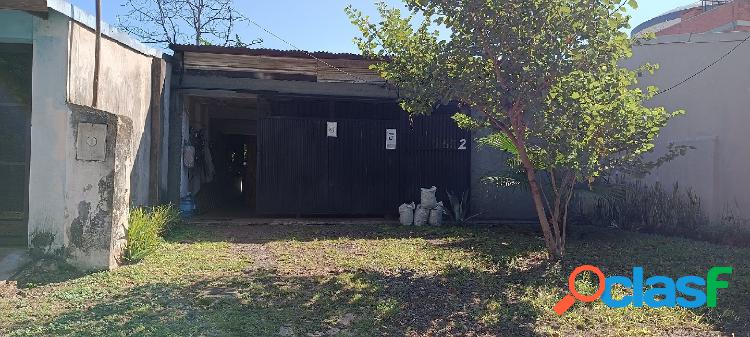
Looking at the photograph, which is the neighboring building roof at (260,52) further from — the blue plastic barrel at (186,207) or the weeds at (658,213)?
the weeds at (658,213)

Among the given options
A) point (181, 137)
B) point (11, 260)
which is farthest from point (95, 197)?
point (181, 137)

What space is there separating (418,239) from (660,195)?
4.60 m

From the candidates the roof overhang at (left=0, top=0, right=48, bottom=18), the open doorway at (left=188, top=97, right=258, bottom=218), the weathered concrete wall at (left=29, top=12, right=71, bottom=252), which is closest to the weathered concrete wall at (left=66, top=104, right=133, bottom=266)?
the weathered concrete wall at (left=29, top=12, right=71, bottom=252)

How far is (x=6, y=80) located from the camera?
6.60 meters

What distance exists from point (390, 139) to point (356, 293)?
19.1ft

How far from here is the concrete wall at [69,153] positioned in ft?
17.9

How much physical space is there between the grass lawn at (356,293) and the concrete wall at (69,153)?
1.45 ft

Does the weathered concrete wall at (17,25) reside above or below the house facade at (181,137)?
above

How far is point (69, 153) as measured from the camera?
18.1 feet

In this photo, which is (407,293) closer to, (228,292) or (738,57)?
(228,292)

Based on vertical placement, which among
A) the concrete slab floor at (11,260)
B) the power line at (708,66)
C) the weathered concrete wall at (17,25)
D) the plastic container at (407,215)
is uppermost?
the power line at (708,66)

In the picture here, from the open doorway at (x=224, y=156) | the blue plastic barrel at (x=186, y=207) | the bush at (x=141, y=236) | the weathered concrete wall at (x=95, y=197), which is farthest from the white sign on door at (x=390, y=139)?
the weathered concrete wall at (x=95, y=197)

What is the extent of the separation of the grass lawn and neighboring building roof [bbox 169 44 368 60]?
3.57 metres

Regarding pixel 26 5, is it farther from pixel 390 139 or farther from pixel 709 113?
pixel 709 113
